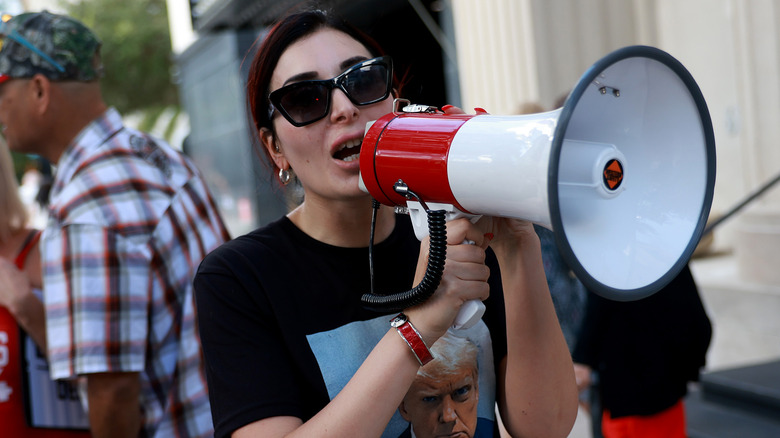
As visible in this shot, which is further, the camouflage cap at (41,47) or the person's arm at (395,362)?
the camouflage cap at (41,47)

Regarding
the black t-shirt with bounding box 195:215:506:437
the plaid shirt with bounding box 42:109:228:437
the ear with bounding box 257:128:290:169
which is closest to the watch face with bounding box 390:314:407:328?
the black t-shirt with bounding box 195:215:506:437

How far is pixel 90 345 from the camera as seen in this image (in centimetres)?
220

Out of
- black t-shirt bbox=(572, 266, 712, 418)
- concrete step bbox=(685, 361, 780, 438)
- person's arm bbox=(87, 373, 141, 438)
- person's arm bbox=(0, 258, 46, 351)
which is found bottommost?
concrete step bbox=(685, 361, 780, 438)

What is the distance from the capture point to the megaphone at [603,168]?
46.5 inches

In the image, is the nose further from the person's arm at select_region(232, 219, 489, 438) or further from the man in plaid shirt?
the man in plaid shirt

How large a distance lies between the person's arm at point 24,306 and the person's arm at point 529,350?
5.12 ft

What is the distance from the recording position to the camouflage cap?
2424 millimetres

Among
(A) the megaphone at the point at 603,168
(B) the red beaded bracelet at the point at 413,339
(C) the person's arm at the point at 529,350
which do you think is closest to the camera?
(A) the megaphone at the point at 603,168

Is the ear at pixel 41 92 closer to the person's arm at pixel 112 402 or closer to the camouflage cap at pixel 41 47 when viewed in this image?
the camouflage cap at pixel 41 47

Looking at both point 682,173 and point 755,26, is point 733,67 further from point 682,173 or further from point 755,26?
point 682,173

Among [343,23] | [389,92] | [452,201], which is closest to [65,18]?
[343,23]

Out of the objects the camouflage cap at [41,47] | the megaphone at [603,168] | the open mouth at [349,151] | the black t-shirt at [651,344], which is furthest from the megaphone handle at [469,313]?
the camouflage cap at [41,47]

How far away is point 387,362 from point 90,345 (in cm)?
126

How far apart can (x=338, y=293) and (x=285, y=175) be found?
0.33 m
